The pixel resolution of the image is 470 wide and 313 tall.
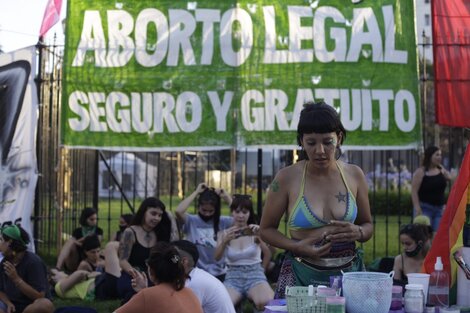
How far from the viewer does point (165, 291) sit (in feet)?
15.1

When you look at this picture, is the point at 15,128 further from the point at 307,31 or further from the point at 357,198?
the point at 357,198

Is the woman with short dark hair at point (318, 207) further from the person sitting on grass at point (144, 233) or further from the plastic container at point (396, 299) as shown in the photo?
the person sitting on grass at point (144, 233)

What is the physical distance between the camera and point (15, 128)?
9.77 metres

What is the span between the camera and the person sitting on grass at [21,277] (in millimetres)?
6582

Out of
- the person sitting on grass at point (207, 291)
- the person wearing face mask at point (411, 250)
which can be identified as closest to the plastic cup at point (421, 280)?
the person sitting on grass at point (207, 291)

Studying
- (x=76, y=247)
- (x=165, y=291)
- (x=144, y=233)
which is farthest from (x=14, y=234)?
(x=76, y=247)

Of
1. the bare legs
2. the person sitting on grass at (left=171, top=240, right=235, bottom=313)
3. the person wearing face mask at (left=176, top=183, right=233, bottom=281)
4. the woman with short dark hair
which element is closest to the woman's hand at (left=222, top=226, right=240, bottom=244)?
the bare legs

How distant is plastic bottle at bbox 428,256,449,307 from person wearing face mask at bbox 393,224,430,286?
312 centimetres

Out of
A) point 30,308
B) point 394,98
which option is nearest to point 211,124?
point 394,98

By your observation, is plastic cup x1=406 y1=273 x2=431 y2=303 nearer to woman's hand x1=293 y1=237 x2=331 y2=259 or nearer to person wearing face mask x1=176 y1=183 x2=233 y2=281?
woman's hand x1=293 y1=237 x2=331 y2=259

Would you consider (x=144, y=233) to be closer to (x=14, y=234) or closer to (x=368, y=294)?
(x=14, y=234)

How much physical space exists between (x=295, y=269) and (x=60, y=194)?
22.4 ft

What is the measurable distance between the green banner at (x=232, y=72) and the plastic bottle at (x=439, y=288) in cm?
551

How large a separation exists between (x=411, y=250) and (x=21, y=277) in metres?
3.37
